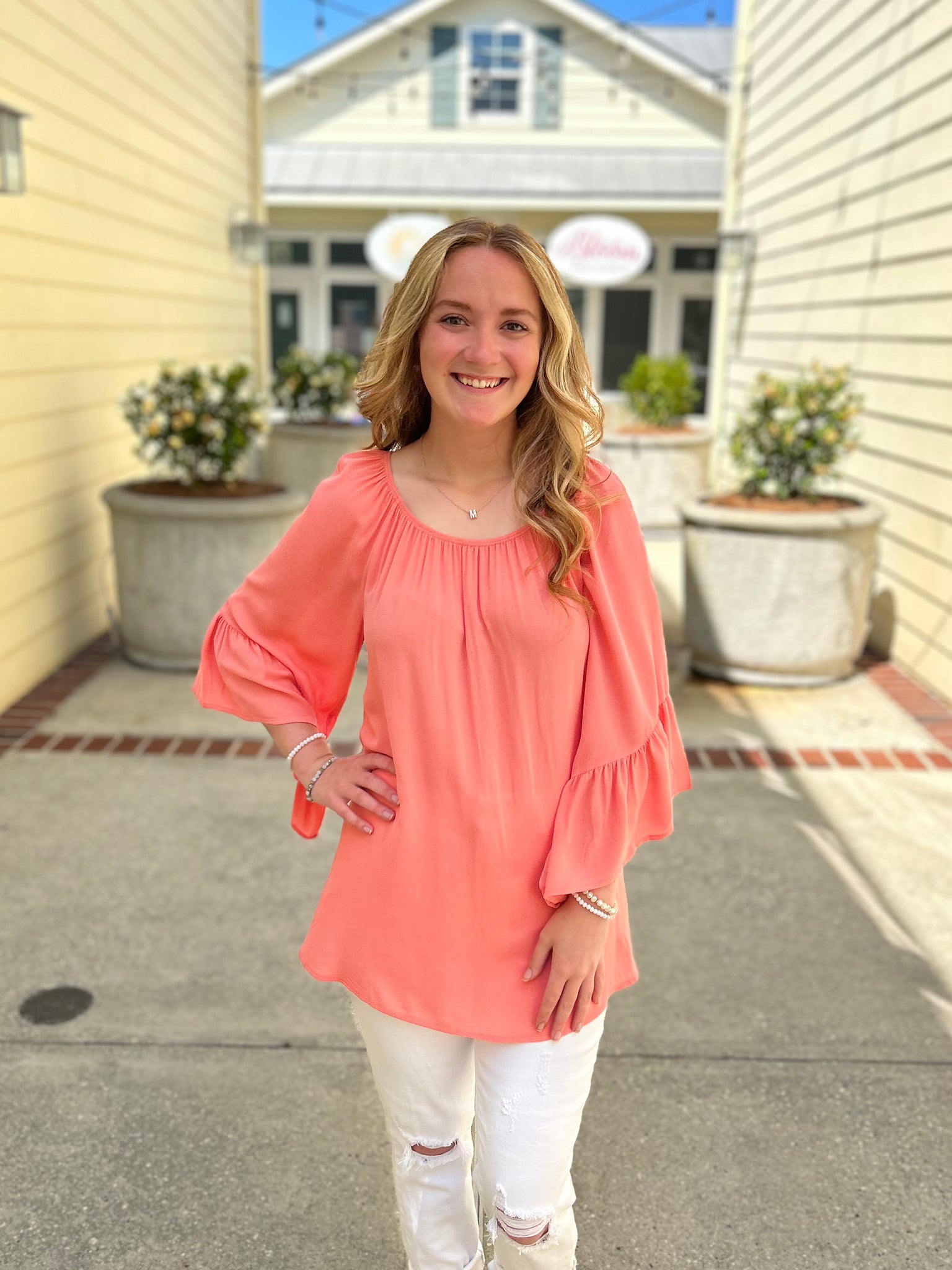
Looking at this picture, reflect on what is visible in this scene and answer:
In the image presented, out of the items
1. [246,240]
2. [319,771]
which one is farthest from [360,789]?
[246,240]

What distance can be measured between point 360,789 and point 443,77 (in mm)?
17946

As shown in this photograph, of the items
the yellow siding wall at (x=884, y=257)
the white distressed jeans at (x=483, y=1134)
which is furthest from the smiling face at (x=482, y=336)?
the yellow siding wall at (x=884, y=257)

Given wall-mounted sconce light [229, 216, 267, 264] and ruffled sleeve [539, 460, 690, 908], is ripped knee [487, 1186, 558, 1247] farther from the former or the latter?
wall-mounted sconce light [229, 216, 267, 264]

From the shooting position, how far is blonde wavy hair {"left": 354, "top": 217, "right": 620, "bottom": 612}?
1632 mm

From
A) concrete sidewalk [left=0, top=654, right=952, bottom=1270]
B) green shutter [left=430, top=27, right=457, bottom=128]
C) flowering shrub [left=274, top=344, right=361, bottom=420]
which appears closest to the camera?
concrete sidewalk [left=0, top=654, right=952, bottom=1270]

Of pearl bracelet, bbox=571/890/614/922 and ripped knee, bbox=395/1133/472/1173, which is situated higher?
pearl bracelet, bbox=571/890/614/922

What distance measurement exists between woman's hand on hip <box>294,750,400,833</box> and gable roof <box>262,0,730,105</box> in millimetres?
17483

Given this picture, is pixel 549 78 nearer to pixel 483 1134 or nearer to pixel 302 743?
pixel 302 743

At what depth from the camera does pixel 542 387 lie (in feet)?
5.58

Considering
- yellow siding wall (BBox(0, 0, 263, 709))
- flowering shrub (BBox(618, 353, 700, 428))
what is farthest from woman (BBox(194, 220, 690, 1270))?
flowering shrub (BBox(618, 353, 700, 428))

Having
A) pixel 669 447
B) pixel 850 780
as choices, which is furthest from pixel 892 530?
pixel 669 447

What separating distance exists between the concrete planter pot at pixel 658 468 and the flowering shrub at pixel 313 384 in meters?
2.25

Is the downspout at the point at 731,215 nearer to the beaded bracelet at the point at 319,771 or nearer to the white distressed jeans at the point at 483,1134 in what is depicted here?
the beaded bracelet at the point at 319,771

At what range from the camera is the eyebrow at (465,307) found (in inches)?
64.6
